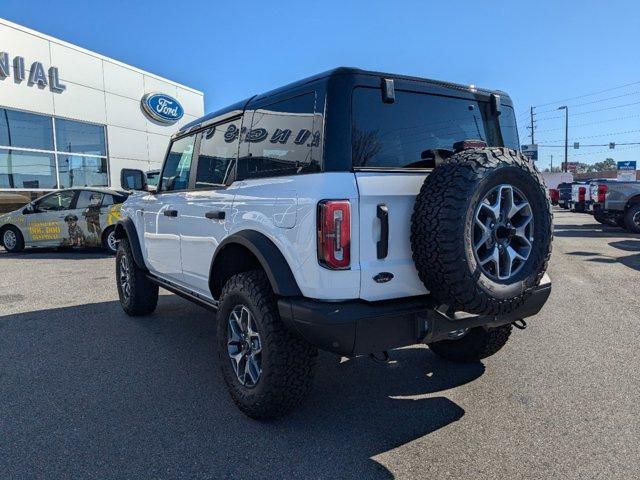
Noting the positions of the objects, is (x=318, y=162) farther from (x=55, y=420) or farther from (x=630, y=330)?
(x=630, y=330)

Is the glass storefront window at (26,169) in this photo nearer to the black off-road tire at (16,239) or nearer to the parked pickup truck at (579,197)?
the black off-road tire at (16,239)

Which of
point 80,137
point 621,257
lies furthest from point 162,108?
point 621,257

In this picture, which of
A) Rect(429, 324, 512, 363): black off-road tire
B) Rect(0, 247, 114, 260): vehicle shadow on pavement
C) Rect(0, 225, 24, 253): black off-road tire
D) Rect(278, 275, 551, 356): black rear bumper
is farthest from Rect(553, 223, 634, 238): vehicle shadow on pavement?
Rect(0, 225, 24, 253): black off-road tire

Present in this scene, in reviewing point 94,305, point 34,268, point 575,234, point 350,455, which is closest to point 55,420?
point 350,455

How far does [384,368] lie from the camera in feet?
12.6

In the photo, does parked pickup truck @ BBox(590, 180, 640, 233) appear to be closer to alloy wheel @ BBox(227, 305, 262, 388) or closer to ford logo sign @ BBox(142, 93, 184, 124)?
alloy wheel @ BBox(227, 305, 262, 388)

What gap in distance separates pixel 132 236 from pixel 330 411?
318 cm

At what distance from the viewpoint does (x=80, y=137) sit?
1609cm

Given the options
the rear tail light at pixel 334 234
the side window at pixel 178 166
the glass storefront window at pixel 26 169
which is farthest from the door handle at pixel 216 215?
the glass storefront window at pixel 26 169

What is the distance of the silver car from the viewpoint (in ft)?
33.4

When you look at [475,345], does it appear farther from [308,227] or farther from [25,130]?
[25,130]

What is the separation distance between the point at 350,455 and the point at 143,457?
112cm

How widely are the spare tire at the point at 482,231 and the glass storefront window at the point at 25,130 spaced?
14840 millimetres

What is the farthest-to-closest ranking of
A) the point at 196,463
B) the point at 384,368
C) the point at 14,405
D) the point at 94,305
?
the point at 94,305
the point at 384,368
the point at 14,405
the point at 196,463
